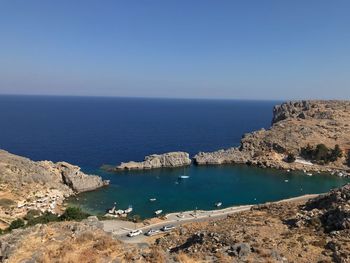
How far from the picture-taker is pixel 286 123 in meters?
159

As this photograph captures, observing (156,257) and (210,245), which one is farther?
(210,245)

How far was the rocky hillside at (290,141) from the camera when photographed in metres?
129

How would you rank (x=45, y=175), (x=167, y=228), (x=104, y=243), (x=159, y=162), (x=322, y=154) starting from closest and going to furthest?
(x=104, y=243) < (x=167, y=228) < (x=45, y=175) < (x=159, y=162) < (x=322, y=154)

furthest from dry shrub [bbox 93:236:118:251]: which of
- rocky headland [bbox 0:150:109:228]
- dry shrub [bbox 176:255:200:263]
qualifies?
rocky headland [bbox 0:150:109:228]

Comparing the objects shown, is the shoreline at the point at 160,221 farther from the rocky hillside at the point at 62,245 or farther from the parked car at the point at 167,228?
the rocky hillside at the point at 62,245

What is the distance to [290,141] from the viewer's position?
139 meters

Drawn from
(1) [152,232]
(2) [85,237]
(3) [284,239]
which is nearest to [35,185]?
(1) [152,232]

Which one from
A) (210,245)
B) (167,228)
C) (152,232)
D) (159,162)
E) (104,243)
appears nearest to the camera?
→ (104,243)

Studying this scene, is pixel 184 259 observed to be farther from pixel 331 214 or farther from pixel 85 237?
pixel 331 214

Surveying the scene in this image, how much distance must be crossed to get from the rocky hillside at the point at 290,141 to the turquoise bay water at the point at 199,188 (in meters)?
6.81

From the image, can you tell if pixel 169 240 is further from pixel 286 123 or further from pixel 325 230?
pixel 286 123

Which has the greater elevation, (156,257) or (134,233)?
(156,257)

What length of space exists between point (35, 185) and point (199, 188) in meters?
41.2

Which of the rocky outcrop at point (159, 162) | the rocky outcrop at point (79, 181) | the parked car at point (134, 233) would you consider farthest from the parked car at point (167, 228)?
the rocky outcrop at point (159, 162)
